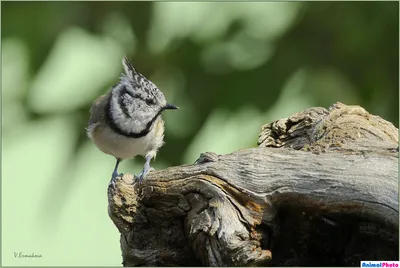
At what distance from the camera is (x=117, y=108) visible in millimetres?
3420

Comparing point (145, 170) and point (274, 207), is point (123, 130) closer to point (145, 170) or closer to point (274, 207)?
point (145, 170)

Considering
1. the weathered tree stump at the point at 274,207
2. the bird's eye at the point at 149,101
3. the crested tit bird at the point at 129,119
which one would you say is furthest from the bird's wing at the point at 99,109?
the weathered tree stump at the point at 274,207

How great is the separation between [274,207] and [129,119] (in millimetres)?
1141

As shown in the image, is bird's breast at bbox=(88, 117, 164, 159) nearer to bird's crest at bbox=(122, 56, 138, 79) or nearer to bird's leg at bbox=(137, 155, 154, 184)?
bird's leg at bbox=(137, 155, 154, 184)

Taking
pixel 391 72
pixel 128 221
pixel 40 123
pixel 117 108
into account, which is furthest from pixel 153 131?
pixel 391 72

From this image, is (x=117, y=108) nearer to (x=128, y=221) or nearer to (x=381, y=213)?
(x=128, y=221)

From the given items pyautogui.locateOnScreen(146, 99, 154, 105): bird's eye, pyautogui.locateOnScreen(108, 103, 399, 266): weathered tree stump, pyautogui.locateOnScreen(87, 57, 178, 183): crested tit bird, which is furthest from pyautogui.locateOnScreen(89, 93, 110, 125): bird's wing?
pyautogui.locateOnScreen(108, 103, 399, 266): weathered tree stump

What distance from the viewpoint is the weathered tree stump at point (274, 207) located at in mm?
2348

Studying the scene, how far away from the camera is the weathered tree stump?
7.70 feet

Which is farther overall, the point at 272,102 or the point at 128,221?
the point at 272,102

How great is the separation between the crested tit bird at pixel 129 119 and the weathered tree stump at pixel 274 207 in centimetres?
66

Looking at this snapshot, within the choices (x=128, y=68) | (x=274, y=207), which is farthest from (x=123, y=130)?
(x=274, y=207)

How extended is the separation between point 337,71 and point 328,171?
115 centimetres

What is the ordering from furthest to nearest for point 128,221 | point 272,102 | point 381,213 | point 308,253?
1. point 272,102
2. point 128,221
3. point 308,253
4. point 381,213
